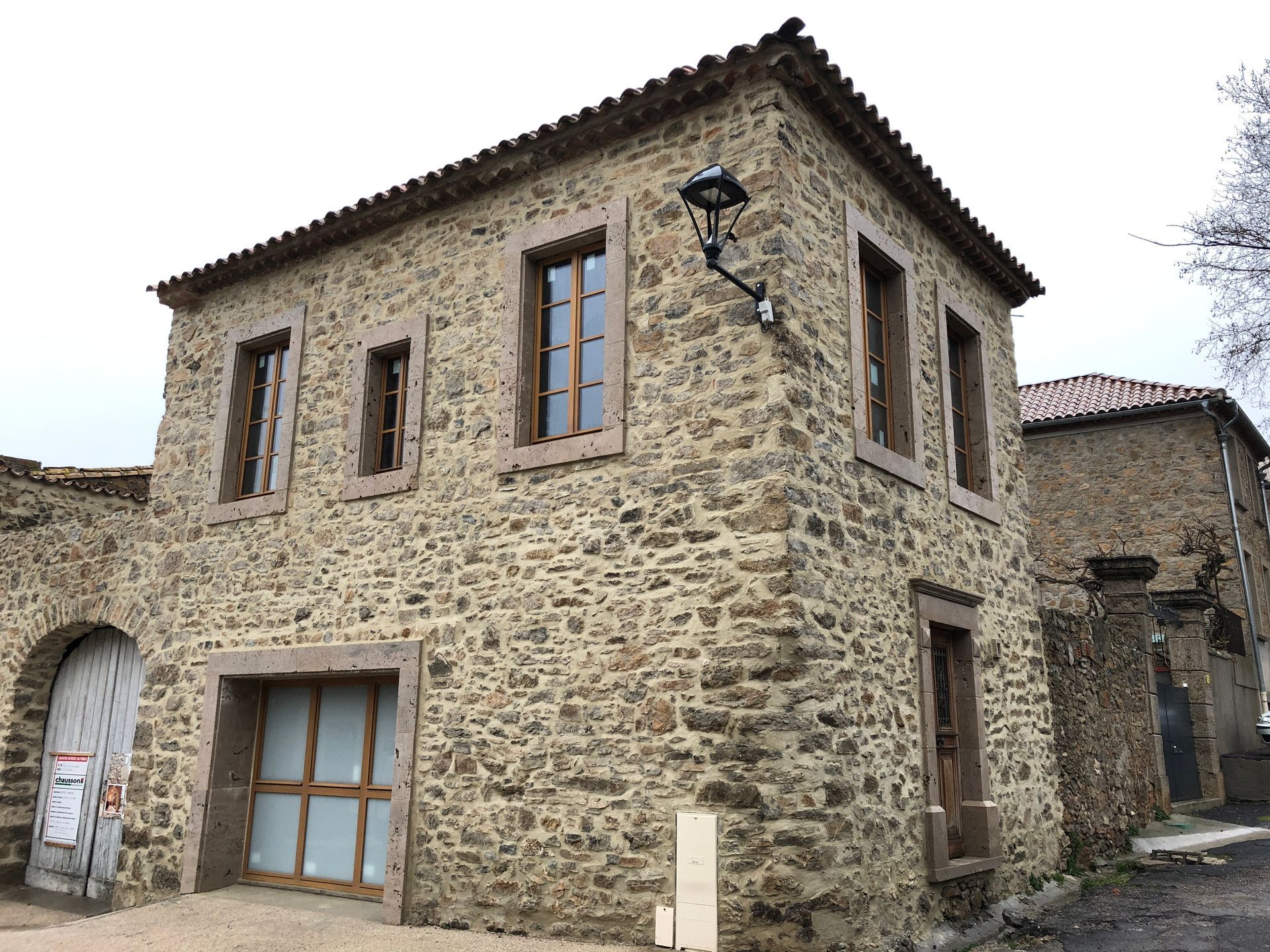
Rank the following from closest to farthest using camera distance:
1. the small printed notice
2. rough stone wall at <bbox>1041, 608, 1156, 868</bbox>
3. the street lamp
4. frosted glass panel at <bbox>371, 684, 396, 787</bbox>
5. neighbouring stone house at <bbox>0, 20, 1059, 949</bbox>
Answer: the street lamp → neighbouring stone house at <bbox>0, 20, 1059, 949</bbox> → frosted glass panel at <bbox>371, 684, 396, 787</bbox> → rough stone wall at <bbox>1041, 608, 1156, 868</bbox> → the small printed notice

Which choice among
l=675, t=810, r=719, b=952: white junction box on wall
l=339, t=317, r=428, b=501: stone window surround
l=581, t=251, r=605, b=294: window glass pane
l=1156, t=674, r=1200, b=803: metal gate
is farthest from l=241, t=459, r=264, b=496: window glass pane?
l=1156, t=674, r=1200, b=803: metal gate

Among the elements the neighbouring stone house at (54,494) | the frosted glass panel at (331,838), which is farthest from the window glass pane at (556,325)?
the neighbouring stone house at (54,494)

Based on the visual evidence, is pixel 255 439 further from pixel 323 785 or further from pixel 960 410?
pixel 960 410

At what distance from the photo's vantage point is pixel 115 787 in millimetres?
9602

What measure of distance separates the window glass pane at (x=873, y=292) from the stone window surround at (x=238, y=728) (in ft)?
13.9

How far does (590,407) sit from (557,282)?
112cm

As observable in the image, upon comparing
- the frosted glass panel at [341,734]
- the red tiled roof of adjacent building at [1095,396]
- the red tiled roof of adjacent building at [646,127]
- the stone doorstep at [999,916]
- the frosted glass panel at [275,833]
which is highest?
the red tiled roof of adjacent building at [1095,396]

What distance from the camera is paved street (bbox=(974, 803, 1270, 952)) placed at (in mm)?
6441

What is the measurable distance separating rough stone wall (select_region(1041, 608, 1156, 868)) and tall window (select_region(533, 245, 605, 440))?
16.8ft

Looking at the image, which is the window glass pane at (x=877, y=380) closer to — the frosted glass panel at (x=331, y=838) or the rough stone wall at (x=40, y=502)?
the frosted glass panel at (x=331, y=838)

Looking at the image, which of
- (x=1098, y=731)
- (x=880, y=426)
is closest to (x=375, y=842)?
(x=880, y=426)

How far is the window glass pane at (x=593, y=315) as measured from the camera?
7172 mm

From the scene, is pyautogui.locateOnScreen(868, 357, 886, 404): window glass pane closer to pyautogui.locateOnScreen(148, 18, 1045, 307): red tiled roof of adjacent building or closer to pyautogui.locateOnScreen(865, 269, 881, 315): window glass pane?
pyautogui.locateOnScreen(865, 269, 881, 315): window glass pane

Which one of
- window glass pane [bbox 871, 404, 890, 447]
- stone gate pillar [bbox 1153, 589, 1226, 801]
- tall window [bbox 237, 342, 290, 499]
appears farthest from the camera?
stone gate pillar [bbox 1153, 589, 1226, 801]
